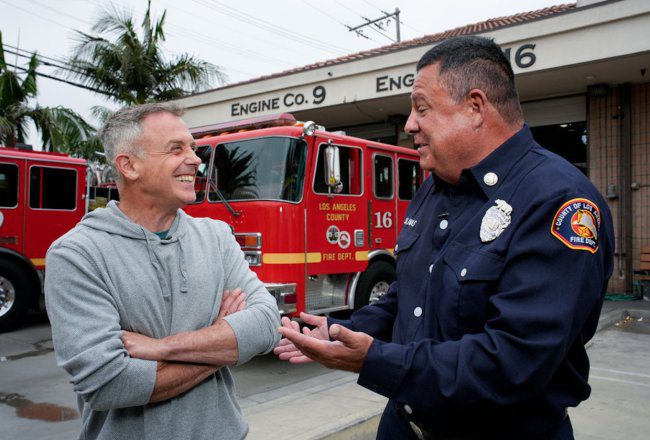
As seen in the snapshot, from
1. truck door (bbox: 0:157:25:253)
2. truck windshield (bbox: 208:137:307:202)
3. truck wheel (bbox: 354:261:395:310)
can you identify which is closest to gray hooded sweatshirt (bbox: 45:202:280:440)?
truck windshield (bbox: 208:137:307:202)

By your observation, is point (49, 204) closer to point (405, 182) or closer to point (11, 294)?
point (11, 294)

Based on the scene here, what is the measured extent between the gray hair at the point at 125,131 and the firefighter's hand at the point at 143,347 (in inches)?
25.9

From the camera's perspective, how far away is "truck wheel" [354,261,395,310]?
673 centimetres

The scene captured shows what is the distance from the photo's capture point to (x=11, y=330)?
8.00 metres

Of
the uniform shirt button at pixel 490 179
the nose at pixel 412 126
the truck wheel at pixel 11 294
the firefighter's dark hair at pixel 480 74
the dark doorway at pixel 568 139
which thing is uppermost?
the dark doorway at pixel 568 139

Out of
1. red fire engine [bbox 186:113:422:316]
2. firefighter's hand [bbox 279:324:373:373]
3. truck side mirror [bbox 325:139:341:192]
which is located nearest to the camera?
firefighter's hand [bbox 279:324:373:373]

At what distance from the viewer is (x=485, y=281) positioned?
139 cm

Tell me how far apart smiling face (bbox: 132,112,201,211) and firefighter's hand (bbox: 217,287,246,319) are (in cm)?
40

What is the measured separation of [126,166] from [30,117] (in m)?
14.3

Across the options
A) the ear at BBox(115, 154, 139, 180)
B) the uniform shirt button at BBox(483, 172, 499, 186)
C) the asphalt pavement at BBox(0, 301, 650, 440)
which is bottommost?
the asphalt pavement at BBox(0, 301, 650, 440)

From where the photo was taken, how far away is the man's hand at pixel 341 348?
1.38 meters

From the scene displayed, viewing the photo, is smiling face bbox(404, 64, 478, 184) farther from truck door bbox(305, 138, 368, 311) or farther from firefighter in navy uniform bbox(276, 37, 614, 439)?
truck door bbox(305, 138, 368, 311)

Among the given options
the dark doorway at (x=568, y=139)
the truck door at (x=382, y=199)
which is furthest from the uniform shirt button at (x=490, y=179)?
the dark doorway at (x=568, y=139)

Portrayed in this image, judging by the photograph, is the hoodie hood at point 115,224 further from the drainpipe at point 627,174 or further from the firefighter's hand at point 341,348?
the drainpipe at point 627,174
